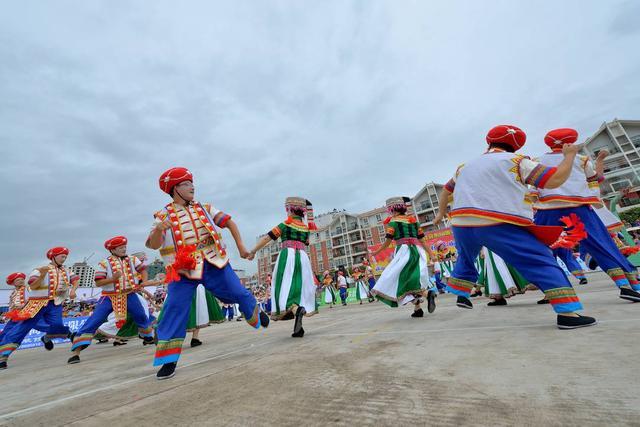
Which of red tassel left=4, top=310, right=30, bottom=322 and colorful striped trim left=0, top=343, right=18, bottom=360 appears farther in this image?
red tassel left=4, top=310, right=30, bottom=322

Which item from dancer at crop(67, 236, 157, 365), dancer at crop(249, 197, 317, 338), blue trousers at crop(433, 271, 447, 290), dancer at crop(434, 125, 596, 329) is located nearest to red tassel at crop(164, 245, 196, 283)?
dancer at crop(249, 197, 317, 338)

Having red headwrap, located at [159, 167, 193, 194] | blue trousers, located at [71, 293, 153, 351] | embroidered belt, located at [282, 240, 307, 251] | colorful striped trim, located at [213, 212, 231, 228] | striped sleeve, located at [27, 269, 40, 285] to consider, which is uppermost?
red headwrap, located at [159, 167, 193, 194]

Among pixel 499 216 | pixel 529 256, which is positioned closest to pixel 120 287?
pixel 499 216

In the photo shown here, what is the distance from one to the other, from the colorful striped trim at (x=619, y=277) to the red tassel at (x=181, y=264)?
14.1 ft

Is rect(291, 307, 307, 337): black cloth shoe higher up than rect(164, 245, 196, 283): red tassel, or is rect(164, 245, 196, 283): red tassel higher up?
rect(164, 245, 196, 283): red tassel

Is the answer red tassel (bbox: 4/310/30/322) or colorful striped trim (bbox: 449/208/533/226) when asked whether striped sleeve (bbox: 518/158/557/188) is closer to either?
colorful striped trim (bbox: 449/208/533/226)

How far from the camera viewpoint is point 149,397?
5.49 feet

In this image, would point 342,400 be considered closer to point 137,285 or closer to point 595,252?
point 595,252

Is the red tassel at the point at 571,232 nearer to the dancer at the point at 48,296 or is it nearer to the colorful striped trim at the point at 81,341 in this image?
the colorful striped trim at the point at 81,341

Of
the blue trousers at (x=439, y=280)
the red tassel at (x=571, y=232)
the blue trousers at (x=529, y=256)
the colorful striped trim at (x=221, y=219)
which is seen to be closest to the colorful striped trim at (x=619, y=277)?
the red tassel at (x=571, y=232)

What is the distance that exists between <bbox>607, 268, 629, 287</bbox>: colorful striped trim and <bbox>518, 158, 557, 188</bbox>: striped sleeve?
177 cm

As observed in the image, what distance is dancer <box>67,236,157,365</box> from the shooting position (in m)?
4.99

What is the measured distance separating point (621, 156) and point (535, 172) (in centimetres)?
5026

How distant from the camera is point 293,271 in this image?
4035 mm
